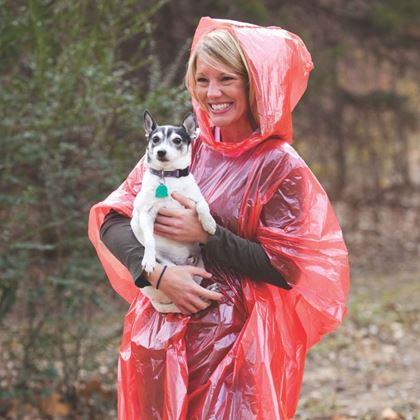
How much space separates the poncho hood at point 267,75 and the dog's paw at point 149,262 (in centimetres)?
41

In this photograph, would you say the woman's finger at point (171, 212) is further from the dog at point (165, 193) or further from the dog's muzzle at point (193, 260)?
the dog's muzzle at point (193, 260)

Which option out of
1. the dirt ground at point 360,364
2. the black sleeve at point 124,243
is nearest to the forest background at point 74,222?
the dirt ground at point 360,364

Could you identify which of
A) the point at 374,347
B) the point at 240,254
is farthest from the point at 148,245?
the point at 374,347

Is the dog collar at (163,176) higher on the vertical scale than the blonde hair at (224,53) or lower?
lower

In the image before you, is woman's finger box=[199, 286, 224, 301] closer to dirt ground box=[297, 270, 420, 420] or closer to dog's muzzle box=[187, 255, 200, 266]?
dog's muzzle box=[187, 255, 200, 266]

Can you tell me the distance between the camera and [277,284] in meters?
2.43

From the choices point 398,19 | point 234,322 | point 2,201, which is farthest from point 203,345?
point 398,19

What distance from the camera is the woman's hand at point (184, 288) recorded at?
233 centimetres

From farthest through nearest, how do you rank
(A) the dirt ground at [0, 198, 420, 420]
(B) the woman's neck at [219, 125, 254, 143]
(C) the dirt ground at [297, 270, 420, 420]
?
1. (C) the dirt ground at [297, 270, 420, 420]
2. (A) the dirt ground at [0, 198, 420, 420]
3. (B) the woman's neck at [219, 125, 254, 143]

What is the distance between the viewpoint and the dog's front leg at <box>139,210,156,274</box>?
2324 millimetres

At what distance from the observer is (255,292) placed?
245cm

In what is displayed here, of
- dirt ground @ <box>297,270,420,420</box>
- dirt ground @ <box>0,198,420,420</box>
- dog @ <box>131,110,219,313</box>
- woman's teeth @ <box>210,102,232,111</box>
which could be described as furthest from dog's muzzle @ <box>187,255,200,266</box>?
dirt ground @ <box>297,270,420,420</box>

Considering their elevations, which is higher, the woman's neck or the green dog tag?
the woman's neck

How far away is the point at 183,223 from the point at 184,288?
19cm
